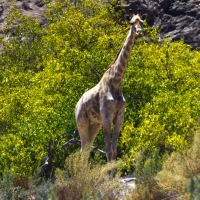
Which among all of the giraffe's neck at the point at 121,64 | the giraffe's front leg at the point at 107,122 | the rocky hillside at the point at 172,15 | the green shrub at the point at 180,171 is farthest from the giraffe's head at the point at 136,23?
the rocky hillside at the point at 172,15

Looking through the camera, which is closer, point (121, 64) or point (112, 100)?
point (112, 100)

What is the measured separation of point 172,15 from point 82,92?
1825 cm

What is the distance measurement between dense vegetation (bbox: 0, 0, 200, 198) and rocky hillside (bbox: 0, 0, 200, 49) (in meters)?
5.25

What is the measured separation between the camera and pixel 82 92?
18.7 metres

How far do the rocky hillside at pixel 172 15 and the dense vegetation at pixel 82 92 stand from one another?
525 centimetres

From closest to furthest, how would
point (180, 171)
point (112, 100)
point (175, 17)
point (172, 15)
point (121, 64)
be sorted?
1. point (180, 171)
2. point (112, 100)
3. point (121, 64)
4. point (175, 17)
5. point (172, 15)

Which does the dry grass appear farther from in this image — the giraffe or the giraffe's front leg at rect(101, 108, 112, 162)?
the giraffe

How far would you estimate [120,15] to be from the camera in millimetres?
31219

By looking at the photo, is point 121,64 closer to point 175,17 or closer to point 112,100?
point 112,100

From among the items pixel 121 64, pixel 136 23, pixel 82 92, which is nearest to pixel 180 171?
pixel 121 64

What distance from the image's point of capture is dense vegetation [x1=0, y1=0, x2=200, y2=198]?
14.9 meters

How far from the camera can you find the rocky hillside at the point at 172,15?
33500 millimetres

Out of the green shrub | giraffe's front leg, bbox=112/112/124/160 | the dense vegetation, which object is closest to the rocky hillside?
the dense vegetation

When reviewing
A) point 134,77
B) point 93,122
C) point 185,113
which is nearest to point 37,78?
point 134,77
